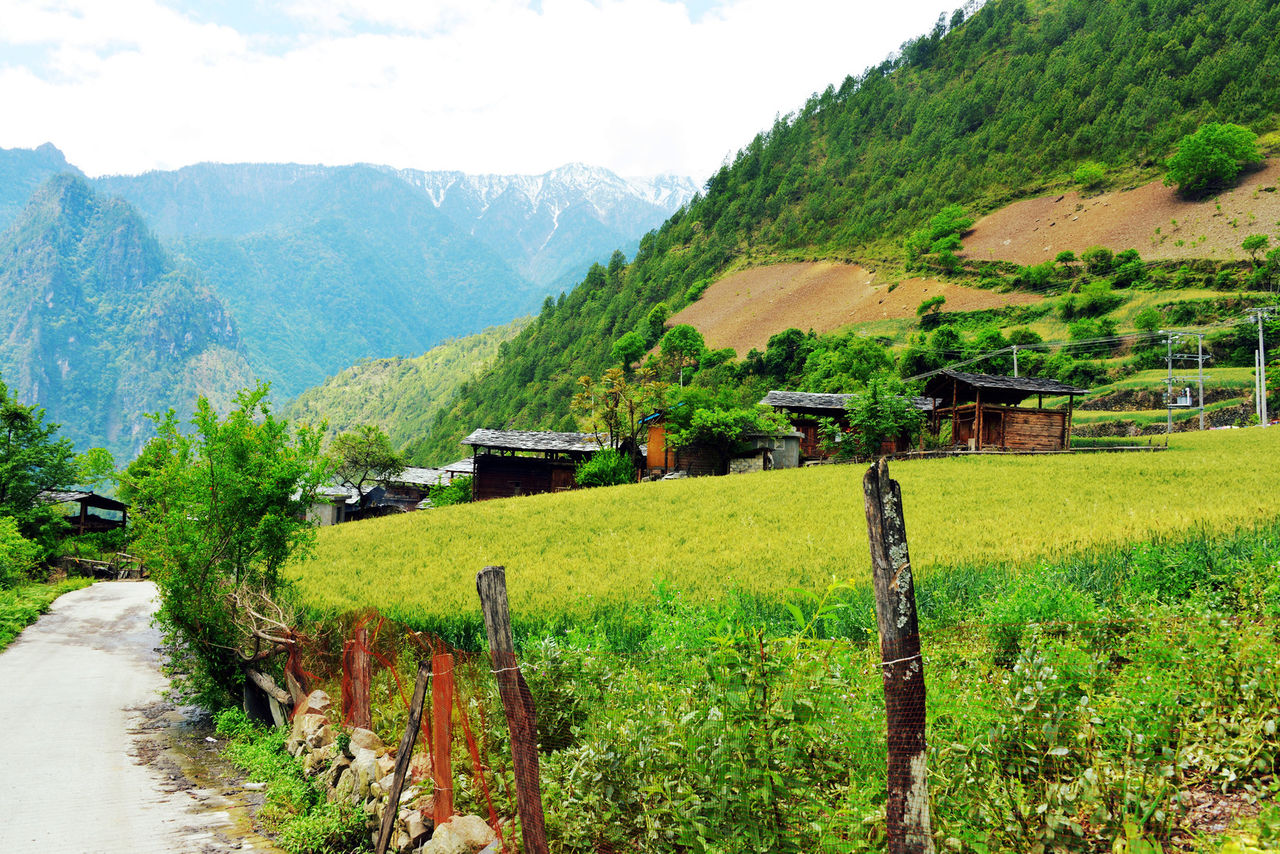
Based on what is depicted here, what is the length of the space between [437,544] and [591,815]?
68.2 ft

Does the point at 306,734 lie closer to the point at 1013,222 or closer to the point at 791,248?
the point at 1013,222

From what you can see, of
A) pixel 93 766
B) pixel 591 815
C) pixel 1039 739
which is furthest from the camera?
pixel 93 766

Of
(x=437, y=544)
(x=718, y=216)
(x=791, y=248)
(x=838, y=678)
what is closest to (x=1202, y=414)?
(x=437, y=544)

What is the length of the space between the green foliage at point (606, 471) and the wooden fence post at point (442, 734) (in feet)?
116

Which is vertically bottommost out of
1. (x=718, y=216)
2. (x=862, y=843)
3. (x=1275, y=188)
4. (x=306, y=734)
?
(x=306, y=734)

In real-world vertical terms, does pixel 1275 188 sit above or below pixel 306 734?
above

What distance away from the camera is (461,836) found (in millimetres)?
5742

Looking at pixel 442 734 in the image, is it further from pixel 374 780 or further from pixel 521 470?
pixel 521 470

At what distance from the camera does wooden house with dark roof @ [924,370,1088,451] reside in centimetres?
3566

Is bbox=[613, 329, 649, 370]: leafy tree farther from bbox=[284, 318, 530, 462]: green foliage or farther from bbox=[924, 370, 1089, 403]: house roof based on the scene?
bbox=[924, 370, 1089, 403]: house roof

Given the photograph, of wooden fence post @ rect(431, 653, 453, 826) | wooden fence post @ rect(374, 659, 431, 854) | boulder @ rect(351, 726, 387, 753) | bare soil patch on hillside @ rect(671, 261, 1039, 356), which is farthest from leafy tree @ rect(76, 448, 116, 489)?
bare soil patch on hillside @ rect(671, 261, 1039, 356)

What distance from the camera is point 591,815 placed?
4.87 meters

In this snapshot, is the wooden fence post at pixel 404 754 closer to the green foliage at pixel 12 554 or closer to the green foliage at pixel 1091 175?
the green foliage at pixel 12 554

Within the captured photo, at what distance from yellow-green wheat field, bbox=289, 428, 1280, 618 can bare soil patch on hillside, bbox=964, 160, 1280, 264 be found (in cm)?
5973
